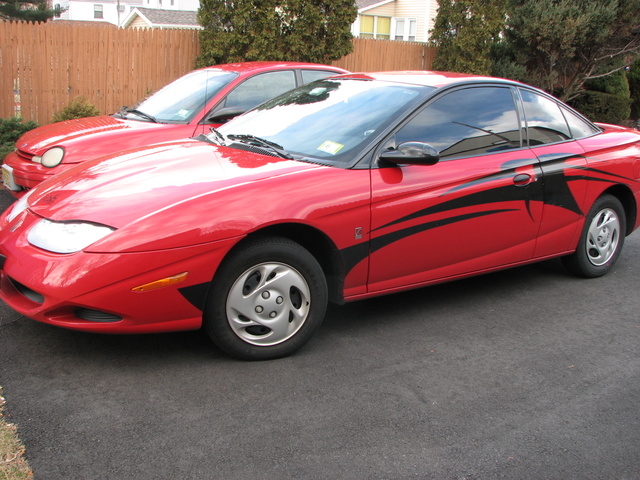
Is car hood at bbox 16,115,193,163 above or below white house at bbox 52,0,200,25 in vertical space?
below

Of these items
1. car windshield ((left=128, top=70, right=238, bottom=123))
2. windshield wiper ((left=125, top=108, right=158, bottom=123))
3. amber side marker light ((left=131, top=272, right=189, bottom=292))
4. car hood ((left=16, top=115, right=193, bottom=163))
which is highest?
car windshield ((left=128, top=70, right=238, bottom=123))

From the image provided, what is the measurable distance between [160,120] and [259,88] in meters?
1.15

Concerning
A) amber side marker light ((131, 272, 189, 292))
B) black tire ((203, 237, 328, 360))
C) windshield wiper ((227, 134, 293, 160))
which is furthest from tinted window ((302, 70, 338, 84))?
amber side marker light ((131, 272, 189, 292))

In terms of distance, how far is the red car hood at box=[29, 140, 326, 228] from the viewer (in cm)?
348

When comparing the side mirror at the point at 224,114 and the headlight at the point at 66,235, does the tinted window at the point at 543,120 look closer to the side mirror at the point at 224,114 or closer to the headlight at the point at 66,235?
the side mirror at the point at 224,114

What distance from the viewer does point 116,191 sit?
3.66 meters

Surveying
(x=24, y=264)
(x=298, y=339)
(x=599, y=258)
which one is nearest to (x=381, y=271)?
(x=298, y=339)

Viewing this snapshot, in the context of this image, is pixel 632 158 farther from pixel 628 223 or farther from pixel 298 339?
pixel 298 339

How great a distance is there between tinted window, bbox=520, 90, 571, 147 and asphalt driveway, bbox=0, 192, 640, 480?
136 cm

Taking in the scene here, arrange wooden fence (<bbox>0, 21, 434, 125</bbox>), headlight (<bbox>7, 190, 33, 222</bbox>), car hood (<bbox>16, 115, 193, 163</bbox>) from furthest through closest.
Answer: wooden fence (<bbox>0, 21, 434, 125</bbox>)
car hood (<bbox>16, 115, 193, 163</bbox>)
headlight (<bbox>7, 190, 33, 222</bbox>)

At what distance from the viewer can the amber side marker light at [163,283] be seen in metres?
3.30

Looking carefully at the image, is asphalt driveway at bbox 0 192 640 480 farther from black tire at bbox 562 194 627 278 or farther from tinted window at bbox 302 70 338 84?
tinted window at bbox 302 70 338 84

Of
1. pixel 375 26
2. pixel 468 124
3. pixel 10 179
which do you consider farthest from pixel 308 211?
pixel 375 26


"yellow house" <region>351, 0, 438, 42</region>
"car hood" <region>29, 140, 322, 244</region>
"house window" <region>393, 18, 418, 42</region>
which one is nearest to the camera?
"car hood" <region>29, 140, 322, 244</region>
